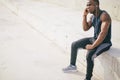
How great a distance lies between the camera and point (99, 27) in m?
4.29

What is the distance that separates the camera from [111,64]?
4.29m

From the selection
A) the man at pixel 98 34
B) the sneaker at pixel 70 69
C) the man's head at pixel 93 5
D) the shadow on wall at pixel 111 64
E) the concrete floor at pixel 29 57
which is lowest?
the concrete floor at pixel 29 57

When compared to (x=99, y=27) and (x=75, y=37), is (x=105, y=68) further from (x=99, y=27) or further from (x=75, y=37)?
(x=75, y=37)

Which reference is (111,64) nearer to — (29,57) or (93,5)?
(93,5)

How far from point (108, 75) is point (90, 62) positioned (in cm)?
43

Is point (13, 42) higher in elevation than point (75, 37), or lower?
lower

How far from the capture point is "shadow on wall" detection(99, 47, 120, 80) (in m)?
4.19

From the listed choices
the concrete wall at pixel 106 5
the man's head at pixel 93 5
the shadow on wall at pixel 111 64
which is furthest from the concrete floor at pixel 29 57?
the concrete wall at pixel 106 5

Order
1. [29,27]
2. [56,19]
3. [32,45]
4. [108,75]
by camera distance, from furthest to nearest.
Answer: [29,27] → [56,19] → [32,45] → [108,75]

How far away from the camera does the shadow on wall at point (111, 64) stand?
165 inches

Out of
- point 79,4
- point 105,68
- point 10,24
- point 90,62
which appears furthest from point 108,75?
point 10,24

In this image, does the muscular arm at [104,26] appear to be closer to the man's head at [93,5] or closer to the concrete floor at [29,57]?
the man's head at [93,5]

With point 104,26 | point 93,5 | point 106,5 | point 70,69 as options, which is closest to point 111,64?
point 104,26

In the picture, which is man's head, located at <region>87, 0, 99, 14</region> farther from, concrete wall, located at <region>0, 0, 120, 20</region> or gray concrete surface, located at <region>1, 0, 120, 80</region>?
concrete wall, located at <region>0, 0, 120, 20</region>
